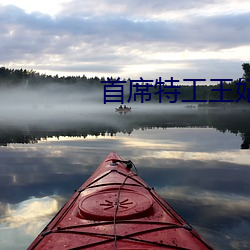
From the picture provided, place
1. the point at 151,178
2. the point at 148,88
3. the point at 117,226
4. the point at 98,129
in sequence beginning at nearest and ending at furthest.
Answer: the point at 117,226 → the point at 151,178 → the point at 98,129 → the point at 148,88

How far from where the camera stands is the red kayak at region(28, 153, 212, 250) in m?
4.32

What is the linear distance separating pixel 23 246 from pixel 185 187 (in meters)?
5.48

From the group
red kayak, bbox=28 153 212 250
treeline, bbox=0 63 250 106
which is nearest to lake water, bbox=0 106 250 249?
red kayak, bbox=28 153 212 250

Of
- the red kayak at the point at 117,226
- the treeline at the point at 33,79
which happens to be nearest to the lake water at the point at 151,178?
the red kayak at the point at 117,226

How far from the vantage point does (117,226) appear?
4.77m

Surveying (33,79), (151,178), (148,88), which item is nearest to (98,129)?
(151,178)

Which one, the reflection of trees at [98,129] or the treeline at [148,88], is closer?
the reflection of trees at [98,129]

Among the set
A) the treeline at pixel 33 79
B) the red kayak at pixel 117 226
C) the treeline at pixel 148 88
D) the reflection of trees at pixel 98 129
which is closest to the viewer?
the red kayak at pixel 117 226

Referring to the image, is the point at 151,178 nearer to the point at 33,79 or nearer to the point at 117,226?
the point at 117,226

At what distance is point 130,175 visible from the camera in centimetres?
814

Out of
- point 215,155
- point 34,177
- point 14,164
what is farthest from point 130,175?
point 215,155

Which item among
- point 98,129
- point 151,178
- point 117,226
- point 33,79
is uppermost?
point 33,79

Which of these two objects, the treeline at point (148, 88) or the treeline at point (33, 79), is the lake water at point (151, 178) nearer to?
the treeline at point (148, 88)

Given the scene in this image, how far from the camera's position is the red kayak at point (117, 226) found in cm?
432
